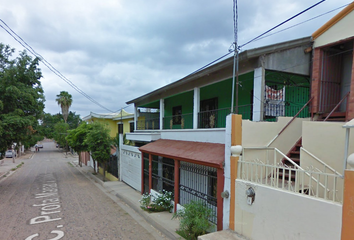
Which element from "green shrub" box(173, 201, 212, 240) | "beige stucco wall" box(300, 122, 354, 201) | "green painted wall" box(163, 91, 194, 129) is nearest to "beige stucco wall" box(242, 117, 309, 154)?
"beige stucco wall" box(300, 122, 354, 201)

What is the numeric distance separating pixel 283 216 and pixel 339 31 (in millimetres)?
5671

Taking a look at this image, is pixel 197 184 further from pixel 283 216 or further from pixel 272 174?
pixel 283 216

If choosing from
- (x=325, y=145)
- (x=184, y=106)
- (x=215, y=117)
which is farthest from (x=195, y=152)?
(x=184, y=106)

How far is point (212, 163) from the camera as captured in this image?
5.32m

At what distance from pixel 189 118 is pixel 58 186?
9114 mm

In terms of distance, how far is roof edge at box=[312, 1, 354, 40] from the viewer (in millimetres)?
5621

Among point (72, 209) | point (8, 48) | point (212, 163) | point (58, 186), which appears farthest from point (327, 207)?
point (8, 48)

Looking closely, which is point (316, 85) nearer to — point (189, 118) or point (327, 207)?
point (327, 207)

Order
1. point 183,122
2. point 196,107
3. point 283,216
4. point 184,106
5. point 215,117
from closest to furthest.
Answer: point 283,216 → point 196,107 → point 215,117 → point 183,122 → point 184,106

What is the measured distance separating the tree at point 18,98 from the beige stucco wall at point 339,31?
13601 millimetres

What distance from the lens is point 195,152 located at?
6484 mm

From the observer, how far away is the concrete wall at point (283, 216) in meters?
3.08

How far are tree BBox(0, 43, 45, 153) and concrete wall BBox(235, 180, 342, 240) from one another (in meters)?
11.5

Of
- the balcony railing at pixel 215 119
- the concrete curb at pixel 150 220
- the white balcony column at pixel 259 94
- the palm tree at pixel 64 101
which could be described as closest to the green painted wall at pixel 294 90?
the white balcony column at pixel 259 94
